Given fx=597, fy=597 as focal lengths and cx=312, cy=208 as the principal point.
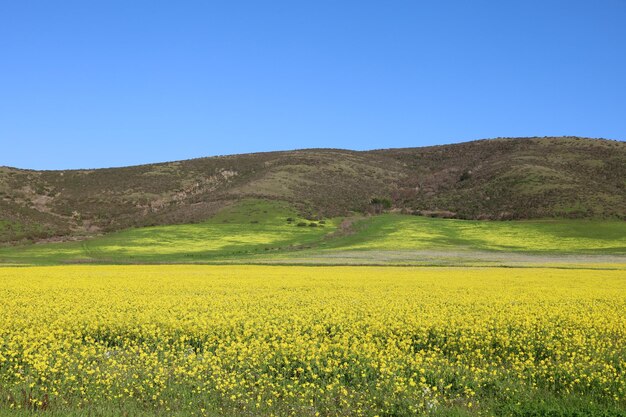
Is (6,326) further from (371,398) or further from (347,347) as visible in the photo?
(371,398)

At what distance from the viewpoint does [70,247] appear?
7175 cm

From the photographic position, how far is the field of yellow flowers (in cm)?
1045

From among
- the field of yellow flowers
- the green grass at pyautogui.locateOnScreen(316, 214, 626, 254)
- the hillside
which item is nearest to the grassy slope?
the green grass at pyautogui.locateOnScreen(316, 214, 626, 254)

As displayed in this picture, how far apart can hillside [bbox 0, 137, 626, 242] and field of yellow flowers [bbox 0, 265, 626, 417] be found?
75.0 metres

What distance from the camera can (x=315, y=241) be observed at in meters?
77.8

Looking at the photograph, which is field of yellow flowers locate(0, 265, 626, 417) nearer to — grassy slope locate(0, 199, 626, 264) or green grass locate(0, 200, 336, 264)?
grassy slope locate(0, 199, 626, 264)

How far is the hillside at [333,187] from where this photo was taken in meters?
101

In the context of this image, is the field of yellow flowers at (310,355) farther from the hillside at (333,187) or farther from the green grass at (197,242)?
the hillside at (333,187)

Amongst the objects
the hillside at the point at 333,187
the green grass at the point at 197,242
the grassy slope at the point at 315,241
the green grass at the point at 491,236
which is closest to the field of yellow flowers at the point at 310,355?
the grassy slope at the point at 315,241

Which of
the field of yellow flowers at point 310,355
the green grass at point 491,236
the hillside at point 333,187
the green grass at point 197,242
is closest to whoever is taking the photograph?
the field of yellow flowers at point 310,355

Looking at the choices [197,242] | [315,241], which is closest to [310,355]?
[197,242]

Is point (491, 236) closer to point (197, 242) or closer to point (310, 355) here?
point (197, 242)

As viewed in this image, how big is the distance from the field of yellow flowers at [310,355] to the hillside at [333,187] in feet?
246

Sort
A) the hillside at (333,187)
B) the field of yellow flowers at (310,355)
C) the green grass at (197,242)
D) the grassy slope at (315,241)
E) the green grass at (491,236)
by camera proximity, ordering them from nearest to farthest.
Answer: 1. the field of yellow flowers at (310,355)
2. the green grass at (197,242)
3. the grassy slope at (315,241)
4. the green grass at (491,236)
5. the hillside at (333,187)
